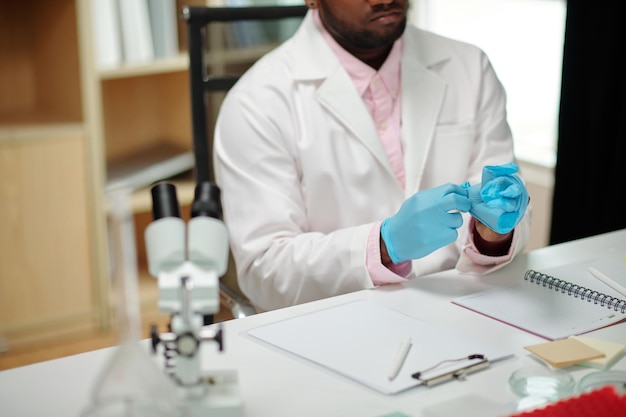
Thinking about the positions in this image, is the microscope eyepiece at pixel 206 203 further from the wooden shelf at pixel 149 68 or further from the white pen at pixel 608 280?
the wooden shelf at pixel 149 68

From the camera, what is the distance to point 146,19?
101 inches

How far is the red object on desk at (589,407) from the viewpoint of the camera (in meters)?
0.86

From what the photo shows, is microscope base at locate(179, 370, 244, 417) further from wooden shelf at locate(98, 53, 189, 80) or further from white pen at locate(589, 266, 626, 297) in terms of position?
wooden shelf at locate(98, 53, 189, 80)

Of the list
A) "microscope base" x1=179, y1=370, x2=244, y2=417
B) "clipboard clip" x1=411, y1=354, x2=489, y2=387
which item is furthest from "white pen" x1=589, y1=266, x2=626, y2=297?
"microscope base" x1=179, y1=370, x2=244, y2=417

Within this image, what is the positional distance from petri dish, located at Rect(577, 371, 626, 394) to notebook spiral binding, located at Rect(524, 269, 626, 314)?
23 cm

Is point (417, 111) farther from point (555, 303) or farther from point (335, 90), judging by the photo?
point (555, 303)

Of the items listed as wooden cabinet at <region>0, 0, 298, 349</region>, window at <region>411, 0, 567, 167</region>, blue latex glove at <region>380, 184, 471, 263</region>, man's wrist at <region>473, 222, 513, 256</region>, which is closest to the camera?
blue latex glove at <region>380, 184, 471, 263</region>

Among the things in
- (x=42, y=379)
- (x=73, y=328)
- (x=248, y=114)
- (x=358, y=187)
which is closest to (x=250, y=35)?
(x=248, y=114)

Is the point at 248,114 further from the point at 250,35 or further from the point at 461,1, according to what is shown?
the point at 461,1

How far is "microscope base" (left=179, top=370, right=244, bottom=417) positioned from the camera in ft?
2.69

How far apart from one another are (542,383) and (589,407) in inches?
4.3

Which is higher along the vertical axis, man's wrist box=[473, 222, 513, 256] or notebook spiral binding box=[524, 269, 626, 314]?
man's wrist box=[473, 222, 513, 256]

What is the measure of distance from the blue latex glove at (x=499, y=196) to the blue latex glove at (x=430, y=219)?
0.02 meters

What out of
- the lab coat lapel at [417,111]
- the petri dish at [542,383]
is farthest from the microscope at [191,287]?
the lab coat lapel at [417,111]
